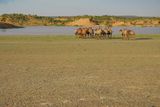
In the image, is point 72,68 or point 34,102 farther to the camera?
point 72,68

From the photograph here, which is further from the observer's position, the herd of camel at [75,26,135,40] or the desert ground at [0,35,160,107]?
the herd of camel at [75,26,135,40]

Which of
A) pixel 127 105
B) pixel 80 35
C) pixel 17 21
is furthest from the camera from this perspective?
pixel 17 21

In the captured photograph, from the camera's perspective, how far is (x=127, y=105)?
26.7 feet

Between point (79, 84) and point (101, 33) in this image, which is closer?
point (79, 84)

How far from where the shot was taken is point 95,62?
1537 cm

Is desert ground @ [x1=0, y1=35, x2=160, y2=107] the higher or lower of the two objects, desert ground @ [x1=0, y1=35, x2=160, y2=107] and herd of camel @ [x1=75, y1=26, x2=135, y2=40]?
the higher

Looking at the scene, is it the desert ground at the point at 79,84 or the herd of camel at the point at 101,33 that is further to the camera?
the herd of camel at the point at 101,33

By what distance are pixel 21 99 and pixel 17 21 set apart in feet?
361

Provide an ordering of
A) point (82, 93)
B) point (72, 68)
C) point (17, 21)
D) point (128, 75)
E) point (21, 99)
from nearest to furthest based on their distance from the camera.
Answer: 1. point (21, 99)
2. point (82, 93)
3. point (128, 75)
4. point (72, 68)
5. point (17, 21)

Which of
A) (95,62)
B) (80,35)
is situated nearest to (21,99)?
(95,62)

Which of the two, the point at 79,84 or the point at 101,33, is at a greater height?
the point at 79,84

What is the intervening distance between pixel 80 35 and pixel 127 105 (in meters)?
26.0

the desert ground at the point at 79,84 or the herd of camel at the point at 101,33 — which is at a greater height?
the desert ground at the point at 79,84

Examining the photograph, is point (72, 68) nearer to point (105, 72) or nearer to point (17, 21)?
point (105, 72)
